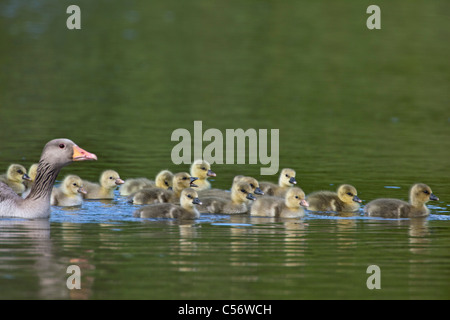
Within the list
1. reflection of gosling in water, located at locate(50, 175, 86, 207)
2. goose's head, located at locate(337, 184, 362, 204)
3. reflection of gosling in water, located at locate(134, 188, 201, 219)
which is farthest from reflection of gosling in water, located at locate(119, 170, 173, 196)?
goose's head, located at locate(337, 184, 362, 204)

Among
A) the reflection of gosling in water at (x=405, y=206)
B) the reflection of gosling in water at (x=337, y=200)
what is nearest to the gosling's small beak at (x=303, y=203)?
the reflection of gosling in water at (x=337, y=200)

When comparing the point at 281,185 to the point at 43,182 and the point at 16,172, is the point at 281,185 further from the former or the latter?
the point at 43,182

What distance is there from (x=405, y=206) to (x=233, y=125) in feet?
26.6

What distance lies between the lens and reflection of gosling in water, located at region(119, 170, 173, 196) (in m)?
15.3

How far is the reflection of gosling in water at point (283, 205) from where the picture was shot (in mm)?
13734

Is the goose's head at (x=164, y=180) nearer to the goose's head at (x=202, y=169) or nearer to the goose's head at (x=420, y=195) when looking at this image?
the goose's head at (x=202, y=169)

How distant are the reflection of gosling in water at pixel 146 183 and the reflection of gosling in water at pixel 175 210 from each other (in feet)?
6.14

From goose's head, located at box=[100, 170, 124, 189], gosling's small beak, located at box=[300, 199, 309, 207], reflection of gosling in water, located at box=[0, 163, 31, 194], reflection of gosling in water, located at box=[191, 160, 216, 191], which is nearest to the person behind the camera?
gosling's small beak, located at box=[300, 199, 309, 207]

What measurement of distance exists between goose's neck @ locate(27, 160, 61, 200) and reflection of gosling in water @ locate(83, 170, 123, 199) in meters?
1.85

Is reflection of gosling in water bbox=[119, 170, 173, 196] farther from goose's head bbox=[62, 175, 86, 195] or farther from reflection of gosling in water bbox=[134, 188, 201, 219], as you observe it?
reflection of gosling in water bbox=[134, 188, 201, 219]

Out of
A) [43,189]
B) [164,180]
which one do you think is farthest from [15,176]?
[43,189]

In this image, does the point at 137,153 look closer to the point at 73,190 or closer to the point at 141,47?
the point at 73,190

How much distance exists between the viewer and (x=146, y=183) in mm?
15312
